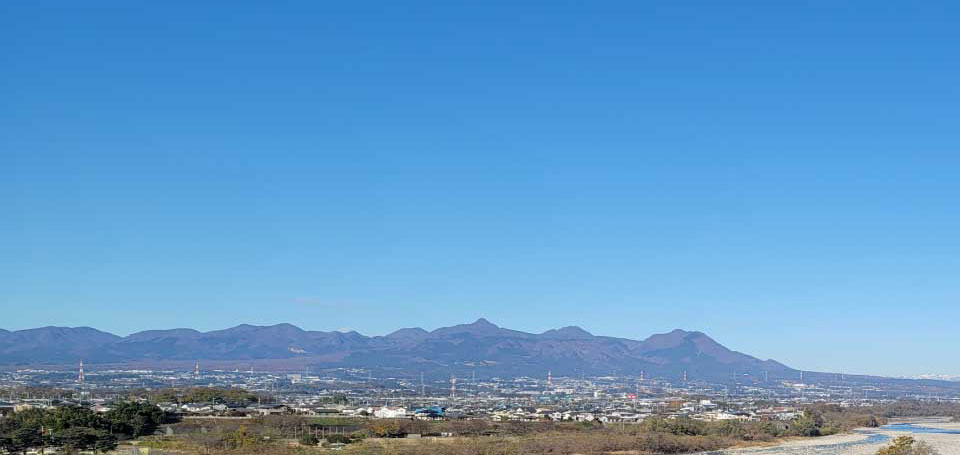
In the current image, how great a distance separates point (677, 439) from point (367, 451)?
72.8 feet

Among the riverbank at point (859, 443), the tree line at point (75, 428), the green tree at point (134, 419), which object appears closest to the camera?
the tree line at point (75, 428)

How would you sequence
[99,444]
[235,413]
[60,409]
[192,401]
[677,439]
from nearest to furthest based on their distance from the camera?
[99,444]
[60,409]
[677,439]
[235,413]
[192,401]

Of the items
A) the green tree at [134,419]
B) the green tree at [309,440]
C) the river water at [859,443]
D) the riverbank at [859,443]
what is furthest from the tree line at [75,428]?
the riverbank at [859,443]

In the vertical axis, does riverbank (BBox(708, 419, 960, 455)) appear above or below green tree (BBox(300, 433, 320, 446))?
below

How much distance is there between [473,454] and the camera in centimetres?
5006

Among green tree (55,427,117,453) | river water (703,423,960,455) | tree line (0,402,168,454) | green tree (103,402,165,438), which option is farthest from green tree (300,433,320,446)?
river water (703,423,960,455)

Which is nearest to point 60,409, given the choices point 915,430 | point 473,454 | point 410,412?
point 473,454

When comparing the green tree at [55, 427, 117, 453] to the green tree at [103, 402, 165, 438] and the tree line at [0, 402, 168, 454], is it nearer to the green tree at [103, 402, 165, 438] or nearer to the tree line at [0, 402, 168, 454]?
the tree line at [0, 402, 168, 454]

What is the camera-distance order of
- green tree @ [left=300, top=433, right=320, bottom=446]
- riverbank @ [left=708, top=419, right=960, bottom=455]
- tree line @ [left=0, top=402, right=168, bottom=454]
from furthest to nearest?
riverbank @ [left=708, top=419, right=960, bottom=455]
green tree @ [left=300, top=433, right=320, bottom=446]
tree line @ [left=0, top=402, right=168, bottom=454]

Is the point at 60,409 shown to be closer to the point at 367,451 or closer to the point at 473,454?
the point at 367,451

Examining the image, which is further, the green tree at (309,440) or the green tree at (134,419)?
the green tree at (134,419)

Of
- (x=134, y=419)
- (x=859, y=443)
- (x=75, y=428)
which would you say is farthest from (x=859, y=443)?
(x=75, y=428)

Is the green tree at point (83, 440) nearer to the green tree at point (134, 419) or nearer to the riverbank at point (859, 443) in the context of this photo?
the green tree at point (134, 419)

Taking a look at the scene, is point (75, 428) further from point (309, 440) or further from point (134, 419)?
point (309, 440)
